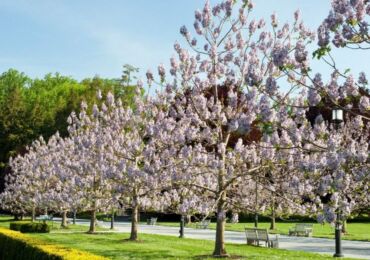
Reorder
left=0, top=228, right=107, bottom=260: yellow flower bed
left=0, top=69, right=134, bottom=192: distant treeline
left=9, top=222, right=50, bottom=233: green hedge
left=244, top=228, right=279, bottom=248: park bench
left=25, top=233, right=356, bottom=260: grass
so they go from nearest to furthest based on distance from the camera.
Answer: left=0, top=228, right=107, bottom=260: yellow flower bed < left=25, top=233, right=356, bottom=260: grass < left=244, top=228, right=279, bottom=248: park bench < left=9, top=222, right=50, bottom=233: green hedge < left=0, top=69, right=134, bottom=192: distant treeline

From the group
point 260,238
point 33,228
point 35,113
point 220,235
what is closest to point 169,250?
point 220,235

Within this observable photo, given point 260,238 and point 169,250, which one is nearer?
point 169,250

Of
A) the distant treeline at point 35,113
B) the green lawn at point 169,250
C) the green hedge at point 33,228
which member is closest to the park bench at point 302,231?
the green lawn at point 169,250

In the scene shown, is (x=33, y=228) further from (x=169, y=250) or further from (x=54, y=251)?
(x=54, y=251)

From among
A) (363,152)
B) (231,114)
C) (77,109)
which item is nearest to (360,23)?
(363,152)

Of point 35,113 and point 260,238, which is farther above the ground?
point 35,113

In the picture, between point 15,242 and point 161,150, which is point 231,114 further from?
point 15,242

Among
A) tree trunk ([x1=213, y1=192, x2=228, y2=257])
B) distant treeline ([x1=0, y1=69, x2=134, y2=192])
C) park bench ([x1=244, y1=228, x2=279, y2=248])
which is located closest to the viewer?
tree trunk ([x1=213, y1=192, x2=228, y2=257])

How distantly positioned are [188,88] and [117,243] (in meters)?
8.72

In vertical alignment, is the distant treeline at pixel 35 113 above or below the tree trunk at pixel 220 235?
above

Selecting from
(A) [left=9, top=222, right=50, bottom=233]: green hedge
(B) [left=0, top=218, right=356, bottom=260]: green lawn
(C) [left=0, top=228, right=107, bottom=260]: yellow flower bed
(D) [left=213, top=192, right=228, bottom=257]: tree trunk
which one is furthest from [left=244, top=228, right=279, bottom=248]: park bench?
(A) [left=9, top=222, right=50, bottom=233]: green hedge

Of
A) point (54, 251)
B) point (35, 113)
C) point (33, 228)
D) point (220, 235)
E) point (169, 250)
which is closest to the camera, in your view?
point (54, 251)

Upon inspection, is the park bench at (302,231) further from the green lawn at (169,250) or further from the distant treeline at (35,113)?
the distant treeline at (35,113)

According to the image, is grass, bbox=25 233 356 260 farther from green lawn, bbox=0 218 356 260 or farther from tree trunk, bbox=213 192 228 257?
tree trunk, bbox=213 192 228 257
